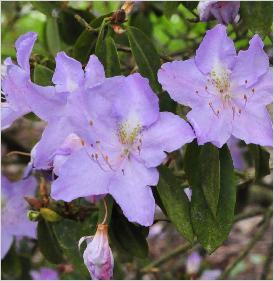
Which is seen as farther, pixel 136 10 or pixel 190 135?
pixel 136 10

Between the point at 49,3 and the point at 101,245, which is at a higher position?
the point at 49,3

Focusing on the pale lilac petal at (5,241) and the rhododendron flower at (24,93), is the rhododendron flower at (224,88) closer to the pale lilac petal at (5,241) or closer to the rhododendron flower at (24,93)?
the rhododendron flower at (24,93)

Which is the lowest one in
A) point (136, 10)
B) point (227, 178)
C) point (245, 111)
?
point (136, 10)

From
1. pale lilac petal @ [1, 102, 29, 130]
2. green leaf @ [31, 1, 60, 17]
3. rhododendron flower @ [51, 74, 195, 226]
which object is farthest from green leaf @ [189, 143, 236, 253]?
green leaf @ [31, 1, 60, 17]

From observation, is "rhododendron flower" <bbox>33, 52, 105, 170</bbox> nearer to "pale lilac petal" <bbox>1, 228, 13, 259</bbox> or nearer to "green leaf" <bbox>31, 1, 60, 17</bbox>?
"green leaf" <bbox>31, 1, 60, 17</bbox>

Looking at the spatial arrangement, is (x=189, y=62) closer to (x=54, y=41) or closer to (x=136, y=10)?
(x=54, y=41)

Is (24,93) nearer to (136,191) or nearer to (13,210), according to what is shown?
(136,191)

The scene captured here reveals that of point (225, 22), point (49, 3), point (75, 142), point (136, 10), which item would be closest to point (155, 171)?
point (75, 142)
